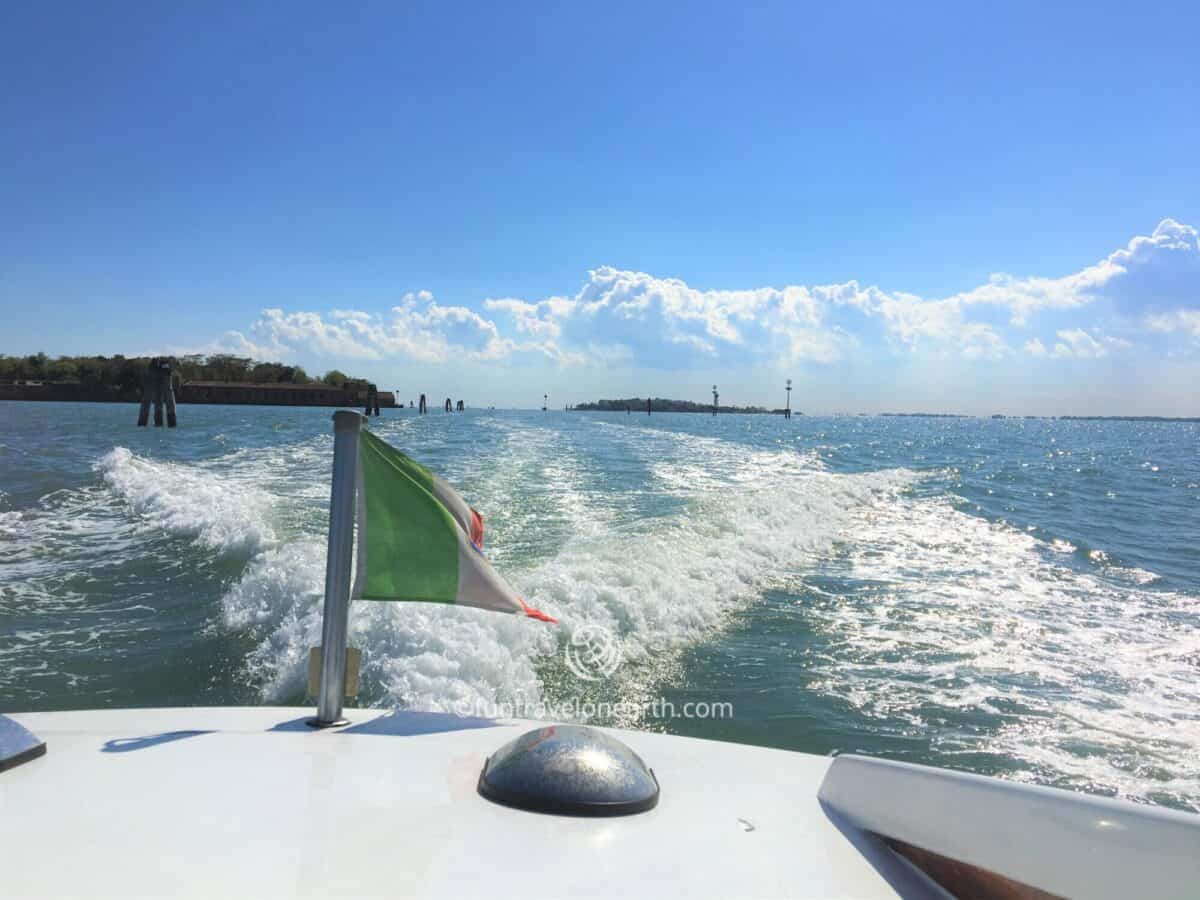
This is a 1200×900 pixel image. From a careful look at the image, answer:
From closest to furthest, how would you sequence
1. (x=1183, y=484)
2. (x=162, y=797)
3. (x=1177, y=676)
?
(x=162, y=797)
(x=1177, y=676)
(x=1183, y=484)

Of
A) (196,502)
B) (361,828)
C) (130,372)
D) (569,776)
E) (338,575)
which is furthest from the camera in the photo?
(130,372)

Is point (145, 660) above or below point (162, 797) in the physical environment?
below

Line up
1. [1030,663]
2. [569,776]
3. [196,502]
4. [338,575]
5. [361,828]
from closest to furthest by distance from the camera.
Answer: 1. [361,828]
2. [569,776]
3. [338,575]
4. [1030,663]
5. [196,502]

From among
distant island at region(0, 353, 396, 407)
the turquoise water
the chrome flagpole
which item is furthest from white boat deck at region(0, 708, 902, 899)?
distant island at region(0, 353, 396, 407)

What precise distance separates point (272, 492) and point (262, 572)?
4986mm

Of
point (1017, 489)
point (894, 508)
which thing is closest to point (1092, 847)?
point (894, 508)

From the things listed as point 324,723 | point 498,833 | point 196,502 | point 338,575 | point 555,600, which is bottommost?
point 555,600

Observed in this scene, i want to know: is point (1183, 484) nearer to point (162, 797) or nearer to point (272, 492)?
point (272, 492)

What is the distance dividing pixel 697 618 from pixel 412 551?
423 cm

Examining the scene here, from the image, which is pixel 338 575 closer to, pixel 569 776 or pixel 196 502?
pixel 569 776

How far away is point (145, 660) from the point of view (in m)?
4.95

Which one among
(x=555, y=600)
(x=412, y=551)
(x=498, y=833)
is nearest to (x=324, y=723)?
(x=412, y=551)

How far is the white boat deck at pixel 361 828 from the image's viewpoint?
56.9 inches

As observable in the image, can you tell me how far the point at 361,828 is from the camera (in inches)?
65.8
